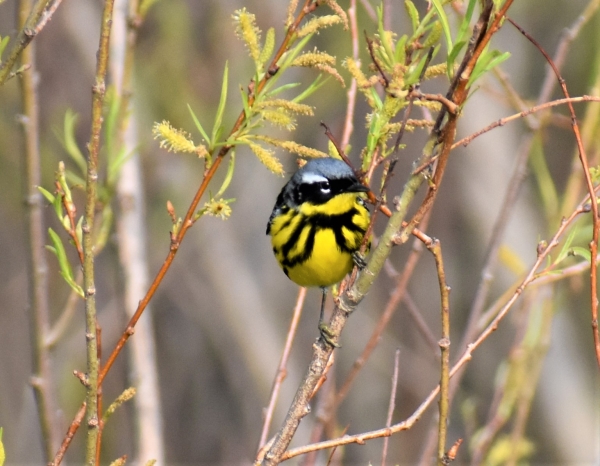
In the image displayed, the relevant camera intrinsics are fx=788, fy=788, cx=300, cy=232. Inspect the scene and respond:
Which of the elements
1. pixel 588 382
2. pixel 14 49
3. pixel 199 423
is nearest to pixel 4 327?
pixel 199 423

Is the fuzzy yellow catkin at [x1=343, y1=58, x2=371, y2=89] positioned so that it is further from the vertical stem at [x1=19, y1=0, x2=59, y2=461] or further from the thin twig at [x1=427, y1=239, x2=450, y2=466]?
the vertical stem at [x1=19, y1=0, x2=59, y2=461]

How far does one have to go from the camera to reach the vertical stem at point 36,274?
8.94 feet

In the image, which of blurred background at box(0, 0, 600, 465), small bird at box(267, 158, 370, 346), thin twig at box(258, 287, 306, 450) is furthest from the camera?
blurred background at box(0, 0, 600, 465)

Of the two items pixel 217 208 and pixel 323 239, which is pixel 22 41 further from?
pixel 323 239

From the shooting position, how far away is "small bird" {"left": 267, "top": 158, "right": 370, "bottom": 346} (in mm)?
3135

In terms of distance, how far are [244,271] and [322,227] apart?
362cm

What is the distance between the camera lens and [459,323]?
8.80m

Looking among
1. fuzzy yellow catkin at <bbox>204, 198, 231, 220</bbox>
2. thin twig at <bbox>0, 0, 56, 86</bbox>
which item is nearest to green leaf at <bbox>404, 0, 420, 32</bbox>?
fuzzy yellow catkin at <bbox>204, 198, 231, 220</bbox>

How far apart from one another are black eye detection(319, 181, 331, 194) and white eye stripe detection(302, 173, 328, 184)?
0.01 metres

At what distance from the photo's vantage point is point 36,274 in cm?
284

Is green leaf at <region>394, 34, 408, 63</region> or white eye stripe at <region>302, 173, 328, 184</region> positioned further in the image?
white eye stripe at <region>302, 173, 328, 184</region>

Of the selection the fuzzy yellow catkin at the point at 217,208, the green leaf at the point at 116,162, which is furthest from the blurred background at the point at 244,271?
the fuzzy yellow catkin at the point at 217,208

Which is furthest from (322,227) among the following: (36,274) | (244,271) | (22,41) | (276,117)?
(244,271)

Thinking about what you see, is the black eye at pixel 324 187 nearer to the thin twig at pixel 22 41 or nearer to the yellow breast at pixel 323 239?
the yellow breast at pixel 323 239
